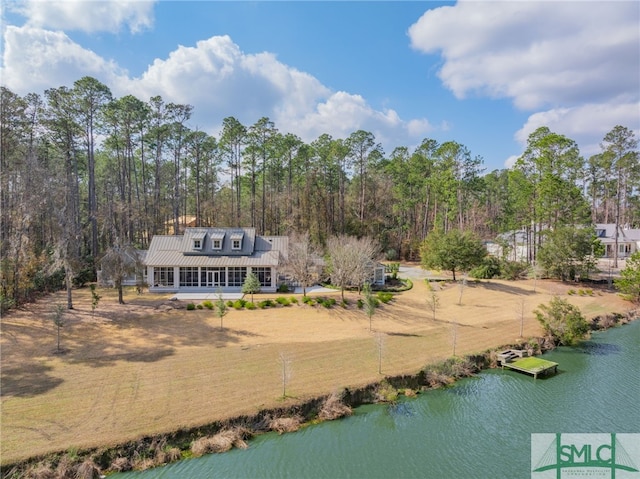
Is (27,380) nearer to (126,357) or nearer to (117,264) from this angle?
(126,357)

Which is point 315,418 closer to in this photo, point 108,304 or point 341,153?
point 108,304

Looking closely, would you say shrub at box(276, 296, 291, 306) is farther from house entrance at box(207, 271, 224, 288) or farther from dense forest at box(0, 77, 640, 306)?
dense forest at box(0, 77, 640, 306)

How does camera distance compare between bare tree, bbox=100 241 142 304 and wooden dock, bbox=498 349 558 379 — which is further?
bare tree, bbox=100 241 142 304

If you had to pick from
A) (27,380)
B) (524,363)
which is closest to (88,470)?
(27,380)

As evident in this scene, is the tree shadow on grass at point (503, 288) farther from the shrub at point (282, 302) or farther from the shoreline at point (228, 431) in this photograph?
the shrub at point (282, 302)

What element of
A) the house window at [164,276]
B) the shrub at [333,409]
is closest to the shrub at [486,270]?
the shrub at [333,409]

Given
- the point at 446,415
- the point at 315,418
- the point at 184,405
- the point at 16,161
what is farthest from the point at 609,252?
the point at 16,161

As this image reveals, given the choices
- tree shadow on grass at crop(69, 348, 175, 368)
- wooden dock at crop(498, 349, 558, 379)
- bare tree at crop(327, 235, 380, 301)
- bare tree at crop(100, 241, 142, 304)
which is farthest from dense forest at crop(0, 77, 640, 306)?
wooden dock at crop(498, 349, 558, 379)
